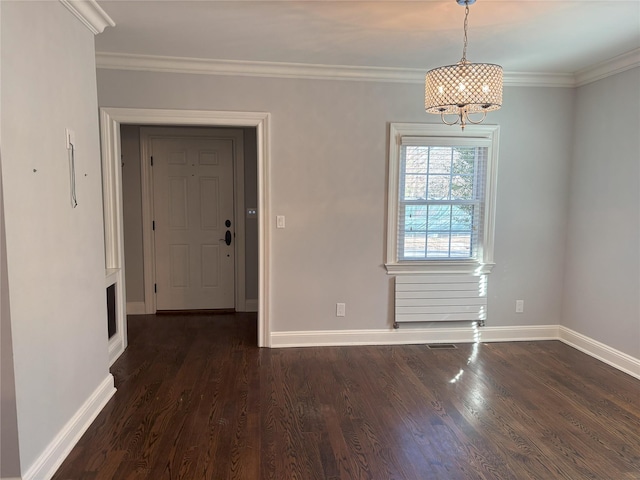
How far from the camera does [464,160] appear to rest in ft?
12.5

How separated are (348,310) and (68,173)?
8.18 ft

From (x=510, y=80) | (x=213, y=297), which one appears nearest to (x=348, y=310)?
(x=213, y=297)

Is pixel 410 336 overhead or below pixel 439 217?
below

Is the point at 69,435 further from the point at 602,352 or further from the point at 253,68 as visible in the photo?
the point at 602,352

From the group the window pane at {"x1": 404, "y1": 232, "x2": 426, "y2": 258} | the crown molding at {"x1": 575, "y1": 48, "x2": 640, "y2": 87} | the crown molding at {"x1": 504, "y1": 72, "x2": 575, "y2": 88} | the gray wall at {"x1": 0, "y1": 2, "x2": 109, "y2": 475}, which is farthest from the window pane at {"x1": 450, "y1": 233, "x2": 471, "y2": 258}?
the gray wall at {"x1": 0, "y1": 2, "x2": 109, "y2": 475}

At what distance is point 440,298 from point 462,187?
1049 mm

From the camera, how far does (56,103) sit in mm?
2113

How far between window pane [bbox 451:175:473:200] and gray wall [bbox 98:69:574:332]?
290 mm

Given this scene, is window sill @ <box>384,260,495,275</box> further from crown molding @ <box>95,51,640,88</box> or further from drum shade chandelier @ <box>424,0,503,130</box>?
drum shade chandelier @ <box>424,0,503,130</box>

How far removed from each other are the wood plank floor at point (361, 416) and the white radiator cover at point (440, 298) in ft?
1.06

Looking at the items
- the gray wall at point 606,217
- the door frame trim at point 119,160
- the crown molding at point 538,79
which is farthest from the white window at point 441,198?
the door frame trim at point 119,160

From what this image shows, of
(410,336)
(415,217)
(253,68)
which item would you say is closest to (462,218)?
(415,217)

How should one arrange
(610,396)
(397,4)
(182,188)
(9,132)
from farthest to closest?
1. (182,188)
2. (610,396)
3. (397,4)
4. (9,132)

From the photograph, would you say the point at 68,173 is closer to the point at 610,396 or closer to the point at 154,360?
the point at 154,360
